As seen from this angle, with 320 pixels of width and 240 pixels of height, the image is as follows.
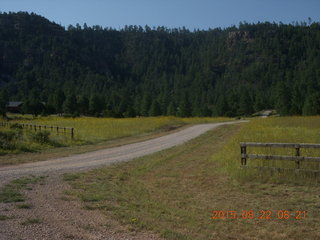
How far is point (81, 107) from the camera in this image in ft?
332

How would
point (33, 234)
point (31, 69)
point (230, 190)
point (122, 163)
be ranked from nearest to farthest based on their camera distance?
1. point (33, 234)
2. point (230, 190)
3. point (122, 163)
4. point (31, 69)

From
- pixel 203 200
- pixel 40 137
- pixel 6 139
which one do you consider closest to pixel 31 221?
pixel 203 200

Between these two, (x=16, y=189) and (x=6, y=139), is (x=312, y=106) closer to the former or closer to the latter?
(x=6, y=139)

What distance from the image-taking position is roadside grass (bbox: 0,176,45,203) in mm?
8227

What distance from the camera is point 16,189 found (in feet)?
30.9

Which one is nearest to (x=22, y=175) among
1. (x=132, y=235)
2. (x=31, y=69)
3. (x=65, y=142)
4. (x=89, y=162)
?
(x=89, y=162)

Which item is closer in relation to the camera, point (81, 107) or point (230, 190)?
point (230, 190)

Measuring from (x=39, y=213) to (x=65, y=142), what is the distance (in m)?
18.2

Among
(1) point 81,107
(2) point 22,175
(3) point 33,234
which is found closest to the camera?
(3) point 33,234

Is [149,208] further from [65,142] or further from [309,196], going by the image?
[65,142]

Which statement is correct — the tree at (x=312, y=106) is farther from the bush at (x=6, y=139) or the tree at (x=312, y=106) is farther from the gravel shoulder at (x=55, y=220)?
the gravel shoulder at (x=55, y=220)
